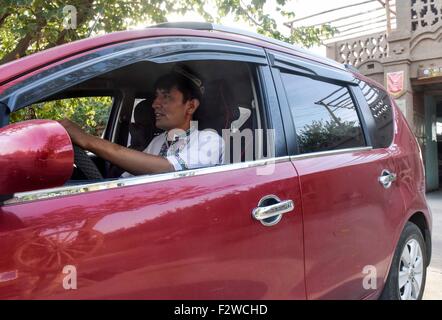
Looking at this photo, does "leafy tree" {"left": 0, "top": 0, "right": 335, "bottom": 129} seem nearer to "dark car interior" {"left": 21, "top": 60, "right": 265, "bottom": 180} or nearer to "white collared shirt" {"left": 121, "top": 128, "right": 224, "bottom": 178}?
"dark car interior" {"left": 21, "top": 60, "right": 265, "bottom": 180}

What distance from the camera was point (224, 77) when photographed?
2252 mm

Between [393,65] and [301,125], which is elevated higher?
[393,65]

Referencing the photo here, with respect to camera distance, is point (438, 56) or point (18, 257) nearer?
point (18, 257)

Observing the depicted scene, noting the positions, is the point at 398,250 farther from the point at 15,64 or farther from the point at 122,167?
the point at 15,64

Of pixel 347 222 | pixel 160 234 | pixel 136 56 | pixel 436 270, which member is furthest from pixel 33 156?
pixel 436 270

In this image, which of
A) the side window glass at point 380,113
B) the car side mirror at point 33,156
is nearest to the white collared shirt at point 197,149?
the car side mirror at point 33,156

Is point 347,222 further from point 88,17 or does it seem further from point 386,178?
point 88,17

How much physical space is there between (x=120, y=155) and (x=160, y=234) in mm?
448

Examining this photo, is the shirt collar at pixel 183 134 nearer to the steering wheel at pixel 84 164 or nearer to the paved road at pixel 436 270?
the steering wheel at pixel 84 164

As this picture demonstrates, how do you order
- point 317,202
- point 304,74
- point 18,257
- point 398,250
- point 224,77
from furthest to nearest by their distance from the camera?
point 398,250
point 304,74
point 224,77
point 317,202
point 18,257

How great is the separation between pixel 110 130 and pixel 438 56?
9890mm

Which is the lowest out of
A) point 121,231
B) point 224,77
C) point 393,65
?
point 121,231

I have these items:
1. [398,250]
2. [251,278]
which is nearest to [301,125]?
[251,278]

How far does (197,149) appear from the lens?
203 cm
